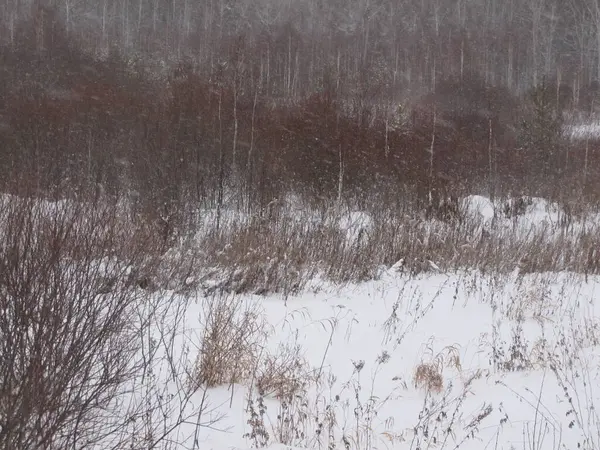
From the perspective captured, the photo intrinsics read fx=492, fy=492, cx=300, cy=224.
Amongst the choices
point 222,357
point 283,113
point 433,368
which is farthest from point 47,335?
point 283,113

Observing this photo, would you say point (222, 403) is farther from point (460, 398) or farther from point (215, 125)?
point (215, 125)

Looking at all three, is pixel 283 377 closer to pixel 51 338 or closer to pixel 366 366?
pixel 366 366

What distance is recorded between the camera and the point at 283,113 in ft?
48.0

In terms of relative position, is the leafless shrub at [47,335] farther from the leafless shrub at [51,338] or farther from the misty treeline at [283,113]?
the misty treeline at [283,113]

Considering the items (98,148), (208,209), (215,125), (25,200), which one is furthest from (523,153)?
(25,200)

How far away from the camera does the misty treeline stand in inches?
432

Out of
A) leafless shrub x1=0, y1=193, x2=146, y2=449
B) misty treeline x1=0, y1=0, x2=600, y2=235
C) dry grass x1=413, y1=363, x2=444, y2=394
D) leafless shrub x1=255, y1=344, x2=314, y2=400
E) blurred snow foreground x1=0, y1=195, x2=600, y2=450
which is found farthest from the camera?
misty treeline x1=0, y1=0, x2=600, y2=235

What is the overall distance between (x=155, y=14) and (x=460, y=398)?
1338 inches

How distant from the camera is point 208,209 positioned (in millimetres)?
9828

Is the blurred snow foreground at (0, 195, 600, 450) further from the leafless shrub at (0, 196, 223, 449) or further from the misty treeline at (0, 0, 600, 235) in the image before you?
the misty treeline at (0, 0, 600, 235)

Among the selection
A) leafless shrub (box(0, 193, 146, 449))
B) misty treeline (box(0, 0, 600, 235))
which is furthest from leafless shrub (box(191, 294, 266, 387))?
misty treeline (box(0, 0, 600, 235))

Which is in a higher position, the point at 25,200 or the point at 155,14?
the point at 155,14

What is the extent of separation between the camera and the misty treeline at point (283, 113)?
10969mm

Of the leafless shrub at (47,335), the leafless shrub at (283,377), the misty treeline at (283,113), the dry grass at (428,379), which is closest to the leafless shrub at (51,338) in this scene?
the leafless shrub at (47,335)
